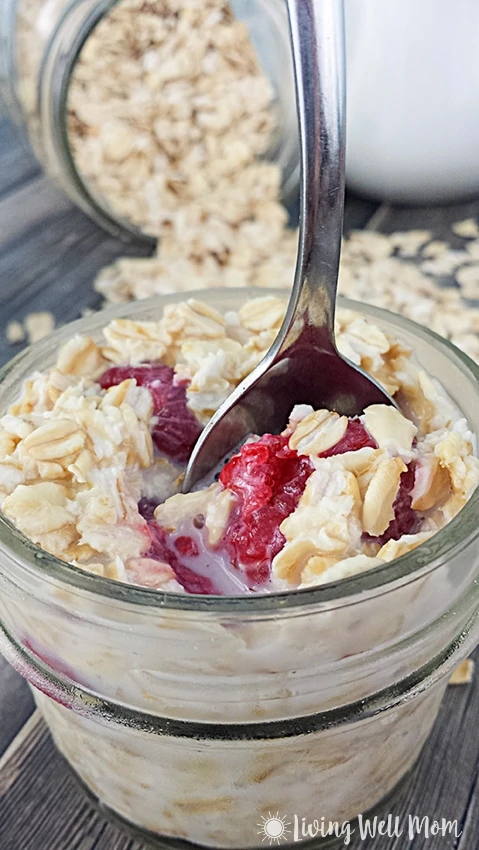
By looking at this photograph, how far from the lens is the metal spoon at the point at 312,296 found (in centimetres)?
53

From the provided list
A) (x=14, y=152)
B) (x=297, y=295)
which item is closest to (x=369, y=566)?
(x=297, y=295)

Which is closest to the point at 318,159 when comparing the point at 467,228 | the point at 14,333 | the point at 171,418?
the point at 171,418

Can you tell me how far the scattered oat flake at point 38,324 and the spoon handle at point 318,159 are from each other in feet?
2.02

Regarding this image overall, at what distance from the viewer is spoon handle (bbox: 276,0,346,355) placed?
1.74 ft

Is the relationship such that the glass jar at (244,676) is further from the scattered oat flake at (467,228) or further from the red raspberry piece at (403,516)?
the scattered oat flake at (467,228)

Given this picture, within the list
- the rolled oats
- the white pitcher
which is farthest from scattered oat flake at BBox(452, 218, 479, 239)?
the rolled oats

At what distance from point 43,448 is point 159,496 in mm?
89

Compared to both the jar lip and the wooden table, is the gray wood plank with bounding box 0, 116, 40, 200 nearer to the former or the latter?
the wooden table

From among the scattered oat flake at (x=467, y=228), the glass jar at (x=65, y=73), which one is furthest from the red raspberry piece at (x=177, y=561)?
the scattered oat flake at (x=467, y=228)

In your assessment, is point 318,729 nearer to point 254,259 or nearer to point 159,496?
point 159,496

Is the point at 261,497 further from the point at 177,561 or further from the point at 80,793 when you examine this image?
the point at 80,793

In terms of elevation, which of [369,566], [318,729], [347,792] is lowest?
[347,792]

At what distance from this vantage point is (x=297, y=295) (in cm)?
59

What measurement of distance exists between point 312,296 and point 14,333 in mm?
648
